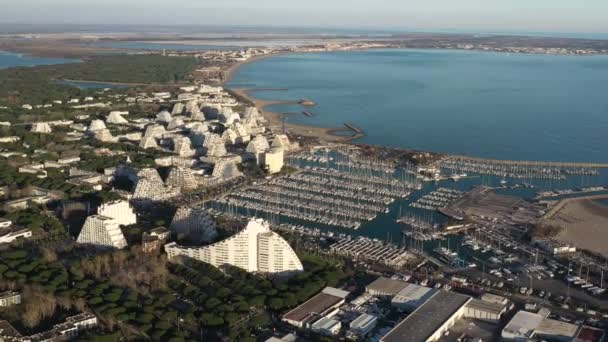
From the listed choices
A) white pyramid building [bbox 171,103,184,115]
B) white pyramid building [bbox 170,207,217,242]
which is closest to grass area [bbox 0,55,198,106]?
white pyramid building [bbox 171,103,184,115]

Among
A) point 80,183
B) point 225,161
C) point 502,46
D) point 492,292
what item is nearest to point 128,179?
point 80,183

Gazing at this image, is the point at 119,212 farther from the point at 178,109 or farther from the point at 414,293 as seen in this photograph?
the point at 178,109

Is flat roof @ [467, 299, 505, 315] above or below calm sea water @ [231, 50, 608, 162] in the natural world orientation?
below

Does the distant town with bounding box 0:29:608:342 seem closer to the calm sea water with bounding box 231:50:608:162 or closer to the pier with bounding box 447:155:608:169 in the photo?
the pier with bounding box 447:155:608:169

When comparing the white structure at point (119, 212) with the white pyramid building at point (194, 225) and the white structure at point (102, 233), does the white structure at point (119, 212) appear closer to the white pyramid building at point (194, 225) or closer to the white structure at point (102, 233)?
the white structure at point (102, 233)

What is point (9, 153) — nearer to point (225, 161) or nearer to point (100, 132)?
point (100, 132)

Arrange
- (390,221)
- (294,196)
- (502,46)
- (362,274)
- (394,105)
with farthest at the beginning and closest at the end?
(502,46)
(394,105)
(294,196)
(390,221)
(362,274)
